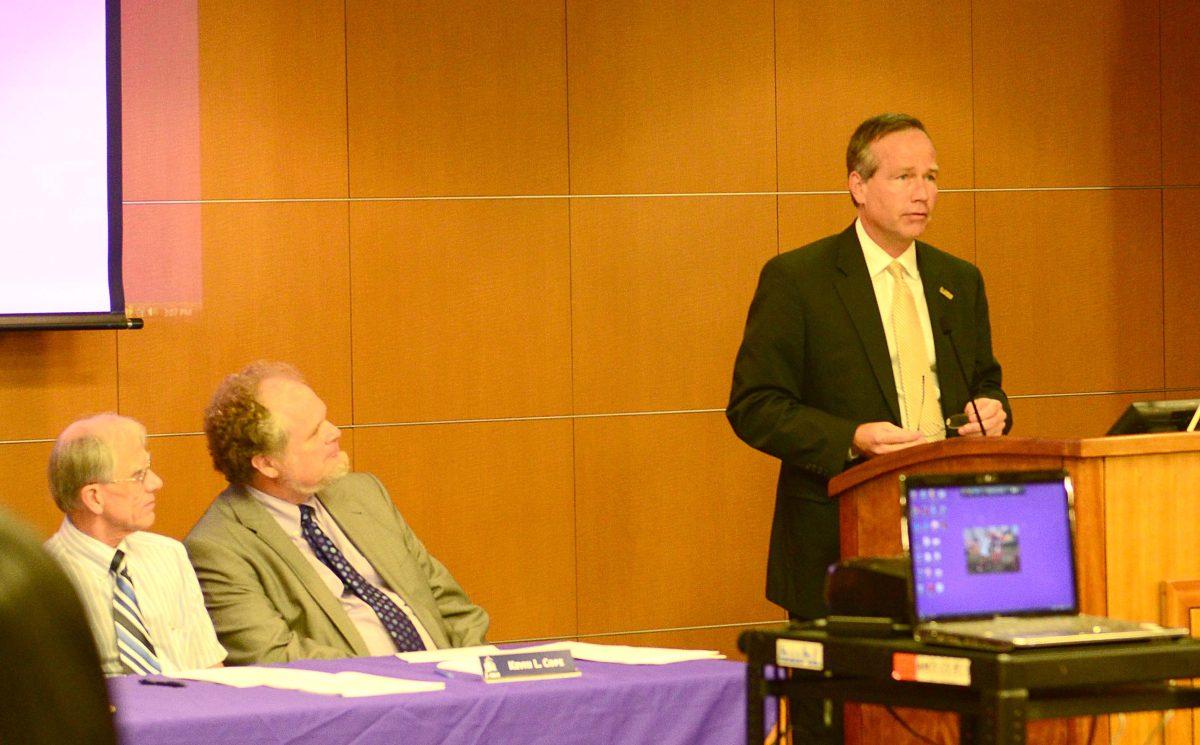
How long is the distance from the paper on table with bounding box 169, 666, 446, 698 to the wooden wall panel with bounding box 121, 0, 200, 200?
8.03 feet

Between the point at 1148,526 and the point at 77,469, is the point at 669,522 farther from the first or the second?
the point at 1148,526

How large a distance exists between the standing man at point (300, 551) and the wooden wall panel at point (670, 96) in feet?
6.12

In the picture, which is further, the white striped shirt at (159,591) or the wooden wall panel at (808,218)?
the wooden wall panel at (808,218)

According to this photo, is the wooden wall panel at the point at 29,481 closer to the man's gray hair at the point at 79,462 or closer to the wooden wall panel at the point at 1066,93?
the man's gray hair at the point at 79,462

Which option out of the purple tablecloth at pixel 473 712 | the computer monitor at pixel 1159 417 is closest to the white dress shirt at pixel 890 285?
the computer monitor at pixel 1159 417

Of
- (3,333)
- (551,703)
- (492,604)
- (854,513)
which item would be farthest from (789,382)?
(3,333)

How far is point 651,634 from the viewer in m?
5.45

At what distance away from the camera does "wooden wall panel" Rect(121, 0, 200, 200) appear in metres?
4.90

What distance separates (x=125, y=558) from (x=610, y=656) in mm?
1169

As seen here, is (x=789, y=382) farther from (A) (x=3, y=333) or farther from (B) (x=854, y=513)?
(A) (x=3, y=333)

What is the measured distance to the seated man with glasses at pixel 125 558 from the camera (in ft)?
10.8

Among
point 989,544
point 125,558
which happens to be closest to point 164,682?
point 125,558

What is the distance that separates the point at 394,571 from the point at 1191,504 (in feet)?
6.10

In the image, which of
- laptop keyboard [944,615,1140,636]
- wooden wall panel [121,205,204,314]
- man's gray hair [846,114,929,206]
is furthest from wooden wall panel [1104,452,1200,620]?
wooden wall panel [121,205,204,314]
